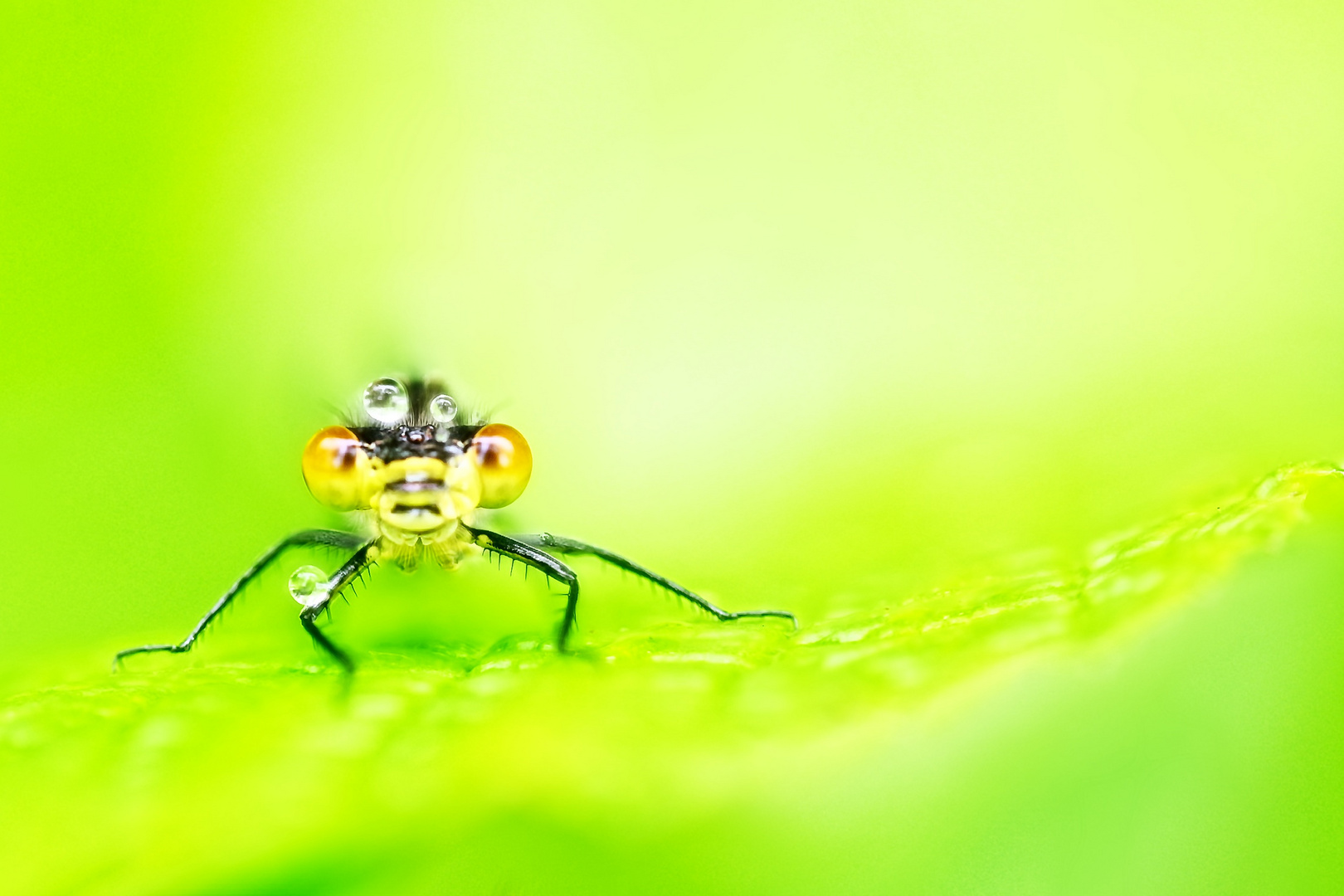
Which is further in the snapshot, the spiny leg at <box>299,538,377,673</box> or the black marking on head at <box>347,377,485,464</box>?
the black marking on head at <box>347,377,485,464</box>

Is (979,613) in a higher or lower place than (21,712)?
higher

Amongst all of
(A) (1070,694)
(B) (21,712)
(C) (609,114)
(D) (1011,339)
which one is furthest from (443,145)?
(A) (1070,694)

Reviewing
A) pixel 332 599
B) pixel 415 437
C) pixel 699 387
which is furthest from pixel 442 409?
pixel 699 387

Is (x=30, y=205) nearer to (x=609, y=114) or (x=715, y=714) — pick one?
(x=609, y=114)

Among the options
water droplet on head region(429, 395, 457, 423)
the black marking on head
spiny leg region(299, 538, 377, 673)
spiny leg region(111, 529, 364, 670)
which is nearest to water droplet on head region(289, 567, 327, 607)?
spiny leg region(299, 538, 377, 673)

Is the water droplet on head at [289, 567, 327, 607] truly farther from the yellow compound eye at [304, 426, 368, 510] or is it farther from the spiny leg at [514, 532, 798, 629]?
the spiny leg at [514, 532, 798, 629]

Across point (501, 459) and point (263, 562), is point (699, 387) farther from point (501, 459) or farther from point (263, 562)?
point (263, 562)

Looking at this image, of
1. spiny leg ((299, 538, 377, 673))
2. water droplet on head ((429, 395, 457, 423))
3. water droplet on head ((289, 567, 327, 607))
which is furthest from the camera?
water droplet on head ((429, 395, 457, 423))
